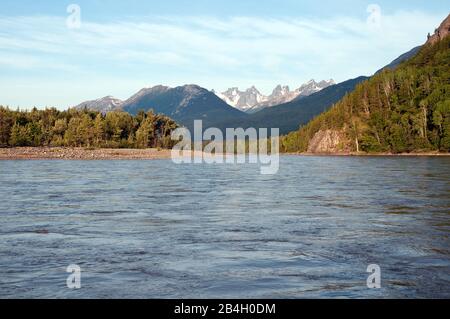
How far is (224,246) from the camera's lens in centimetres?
2066

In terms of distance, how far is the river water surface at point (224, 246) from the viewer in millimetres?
14750

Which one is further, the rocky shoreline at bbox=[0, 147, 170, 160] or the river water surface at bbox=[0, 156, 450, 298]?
the rocky shoreline at bbox=[0, 147, 170, 160]

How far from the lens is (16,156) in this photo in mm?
Result: 143000

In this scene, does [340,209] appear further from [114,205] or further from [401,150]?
[401,150]

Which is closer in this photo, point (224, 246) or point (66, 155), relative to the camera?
point (224, 246)

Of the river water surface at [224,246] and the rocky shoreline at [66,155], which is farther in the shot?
the rocky shoreline at [66,155]

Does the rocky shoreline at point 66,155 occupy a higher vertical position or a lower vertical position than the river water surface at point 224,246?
higher

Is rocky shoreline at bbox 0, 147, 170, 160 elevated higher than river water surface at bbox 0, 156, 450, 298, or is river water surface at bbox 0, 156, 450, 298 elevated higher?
rocky shoreline at bbox 0, 147, 170, 160

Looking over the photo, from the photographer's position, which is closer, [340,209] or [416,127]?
[340,209]

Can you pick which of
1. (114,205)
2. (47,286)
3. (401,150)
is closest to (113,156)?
(401,150)

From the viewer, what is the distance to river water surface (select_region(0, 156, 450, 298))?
14.8 m

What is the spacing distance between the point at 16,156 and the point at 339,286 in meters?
142

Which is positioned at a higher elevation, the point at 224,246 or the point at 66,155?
the point at 66,155
